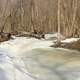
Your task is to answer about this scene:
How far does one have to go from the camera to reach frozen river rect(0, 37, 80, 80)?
47.2 inches

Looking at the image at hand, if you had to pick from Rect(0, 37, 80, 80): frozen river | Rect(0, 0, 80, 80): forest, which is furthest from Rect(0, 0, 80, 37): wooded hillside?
Rect(0, 37, 80, 80): frozen river

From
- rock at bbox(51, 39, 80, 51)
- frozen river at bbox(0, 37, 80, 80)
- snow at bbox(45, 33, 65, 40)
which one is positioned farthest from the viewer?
snow at bbox(45, 33, 65, 40)

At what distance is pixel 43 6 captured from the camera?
2102 mm

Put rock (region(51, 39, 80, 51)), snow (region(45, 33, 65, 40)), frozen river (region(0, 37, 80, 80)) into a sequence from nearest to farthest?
frozen river (region(0, 37, 80, 80))
rock (region(51, 39, 80, 51))
snow (region(45, 33, 65, 40))

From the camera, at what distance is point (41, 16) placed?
212cm

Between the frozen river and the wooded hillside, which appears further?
the wooded hillside

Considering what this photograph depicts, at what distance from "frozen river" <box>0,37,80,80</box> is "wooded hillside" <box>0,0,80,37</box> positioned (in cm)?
38

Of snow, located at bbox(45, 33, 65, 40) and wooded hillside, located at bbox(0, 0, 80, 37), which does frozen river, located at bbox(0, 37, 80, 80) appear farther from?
wooded hillside, located at bbox(0, 0, 80, 37)

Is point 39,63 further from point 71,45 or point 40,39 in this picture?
point 40,39

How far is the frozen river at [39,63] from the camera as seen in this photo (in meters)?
1.20

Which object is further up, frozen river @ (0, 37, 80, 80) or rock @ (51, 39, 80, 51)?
rock @ (51, 39, 80, 51)

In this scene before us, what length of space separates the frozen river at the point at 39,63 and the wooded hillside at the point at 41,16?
0.38 m

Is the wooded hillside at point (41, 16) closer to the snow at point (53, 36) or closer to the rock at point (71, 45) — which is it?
the snow at point (53, 36)

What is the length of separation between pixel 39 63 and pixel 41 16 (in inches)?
33.4
